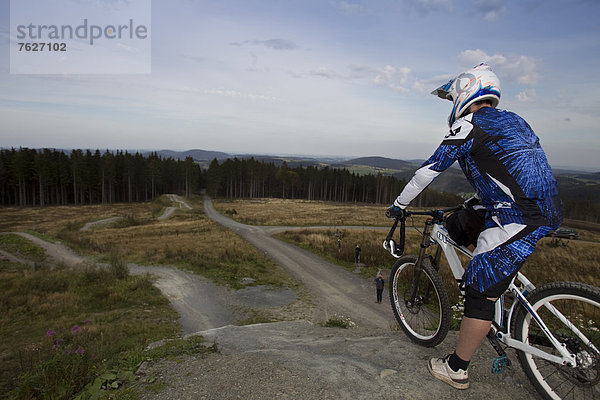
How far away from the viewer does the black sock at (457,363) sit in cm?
333

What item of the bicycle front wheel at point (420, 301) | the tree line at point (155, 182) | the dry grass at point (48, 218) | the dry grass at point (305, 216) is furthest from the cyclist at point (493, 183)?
the tree line at point (155, 182)

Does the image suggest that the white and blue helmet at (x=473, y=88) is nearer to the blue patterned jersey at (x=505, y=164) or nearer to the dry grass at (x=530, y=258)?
the blue patterned jersey at (x=505, y=164)

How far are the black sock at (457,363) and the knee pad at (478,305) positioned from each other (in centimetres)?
60

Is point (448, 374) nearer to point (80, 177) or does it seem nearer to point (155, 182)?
point (80, 177)

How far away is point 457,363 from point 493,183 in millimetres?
2035

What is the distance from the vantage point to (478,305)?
3090 mm

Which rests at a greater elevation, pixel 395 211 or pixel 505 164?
pixel 505 164

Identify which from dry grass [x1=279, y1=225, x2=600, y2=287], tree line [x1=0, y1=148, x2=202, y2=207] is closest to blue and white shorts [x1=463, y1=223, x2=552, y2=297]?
dry grass [x1=279, y1=225, x2=600, y2=287]

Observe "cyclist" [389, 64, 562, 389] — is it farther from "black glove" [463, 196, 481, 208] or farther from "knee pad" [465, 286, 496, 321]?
"black glove" [463, 196, 481, 208]

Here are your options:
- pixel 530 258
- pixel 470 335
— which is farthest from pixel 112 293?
pixel 530 258

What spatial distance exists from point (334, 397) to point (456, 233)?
242cm

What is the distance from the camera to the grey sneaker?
11.0ft

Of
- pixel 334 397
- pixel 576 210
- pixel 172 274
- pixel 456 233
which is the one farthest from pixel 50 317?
pixel 576 210

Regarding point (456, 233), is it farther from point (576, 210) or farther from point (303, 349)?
point (576, 210)
